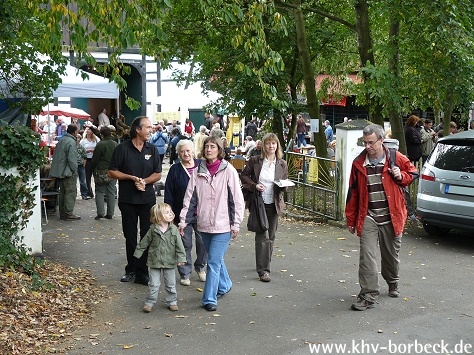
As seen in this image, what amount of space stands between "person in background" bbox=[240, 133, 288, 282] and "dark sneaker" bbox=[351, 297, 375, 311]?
1566mm

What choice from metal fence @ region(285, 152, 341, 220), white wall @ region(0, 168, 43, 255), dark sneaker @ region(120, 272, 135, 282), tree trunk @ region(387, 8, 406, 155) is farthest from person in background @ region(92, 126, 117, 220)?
tree trunk @ region(387, 8, 406, 155)

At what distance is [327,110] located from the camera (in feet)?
137

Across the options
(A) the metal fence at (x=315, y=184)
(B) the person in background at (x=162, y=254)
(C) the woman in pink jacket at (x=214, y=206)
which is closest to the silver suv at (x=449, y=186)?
(A) the metal fence at (x=315, y=184)

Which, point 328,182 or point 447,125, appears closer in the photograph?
point 328,182

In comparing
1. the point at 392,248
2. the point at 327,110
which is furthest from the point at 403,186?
the point at 327,110

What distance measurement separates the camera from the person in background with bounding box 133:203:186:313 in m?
7.42

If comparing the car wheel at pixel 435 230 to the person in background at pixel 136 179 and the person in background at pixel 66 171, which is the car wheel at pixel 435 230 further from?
the person in background at pixel 66 171

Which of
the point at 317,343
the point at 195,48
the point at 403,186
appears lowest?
the point at 317,343

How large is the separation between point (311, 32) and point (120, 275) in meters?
11.7

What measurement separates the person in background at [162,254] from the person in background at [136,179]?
1011 mm

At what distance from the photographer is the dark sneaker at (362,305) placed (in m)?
7.45

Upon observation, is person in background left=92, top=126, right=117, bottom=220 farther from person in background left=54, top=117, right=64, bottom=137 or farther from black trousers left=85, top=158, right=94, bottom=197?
person in background left=54, top=117, right=64, bottom=137

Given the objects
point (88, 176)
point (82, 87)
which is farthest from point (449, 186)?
point (82, 87)

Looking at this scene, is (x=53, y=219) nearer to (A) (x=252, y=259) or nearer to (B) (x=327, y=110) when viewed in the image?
(A) (x=252, y=259)
